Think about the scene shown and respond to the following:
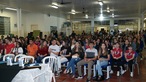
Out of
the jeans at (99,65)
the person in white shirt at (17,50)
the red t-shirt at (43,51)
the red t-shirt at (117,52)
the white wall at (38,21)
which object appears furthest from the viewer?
the white wall at (38,21)

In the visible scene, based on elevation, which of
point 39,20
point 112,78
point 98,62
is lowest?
point 112,78

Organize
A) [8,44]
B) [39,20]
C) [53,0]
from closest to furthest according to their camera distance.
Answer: [8,44]
[53,0]
[39,20]

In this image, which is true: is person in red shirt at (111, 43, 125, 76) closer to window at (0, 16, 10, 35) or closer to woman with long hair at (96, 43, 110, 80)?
woman with long hair at (96, 43, 110, 80)

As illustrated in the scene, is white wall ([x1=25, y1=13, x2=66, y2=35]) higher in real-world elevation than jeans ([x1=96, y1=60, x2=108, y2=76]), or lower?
higher

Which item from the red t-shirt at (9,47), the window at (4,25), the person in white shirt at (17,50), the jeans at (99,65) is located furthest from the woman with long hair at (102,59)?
the window at (4,25)

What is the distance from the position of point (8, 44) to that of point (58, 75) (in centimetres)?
258

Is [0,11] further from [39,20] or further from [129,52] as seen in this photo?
[129,52]

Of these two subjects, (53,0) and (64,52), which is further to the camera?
(53,0)

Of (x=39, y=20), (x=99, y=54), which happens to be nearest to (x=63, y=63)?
(x=99, y=54)

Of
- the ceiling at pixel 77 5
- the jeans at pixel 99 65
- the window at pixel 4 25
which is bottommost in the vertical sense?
the jeans at pixel 99 65

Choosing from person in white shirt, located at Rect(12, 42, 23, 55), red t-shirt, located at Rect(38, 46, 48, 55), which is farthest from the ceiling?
red t-shirt, located at Rect(38, 46, 48, 55)

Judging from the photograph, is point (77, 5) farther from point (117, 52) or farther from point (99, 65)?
point (99, 65)

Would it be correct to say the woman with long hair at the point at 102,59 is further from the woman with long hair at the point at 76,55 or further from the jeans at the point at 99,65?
the woman with long hair at the point at 76,55

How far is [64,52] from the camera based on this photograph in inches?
268
